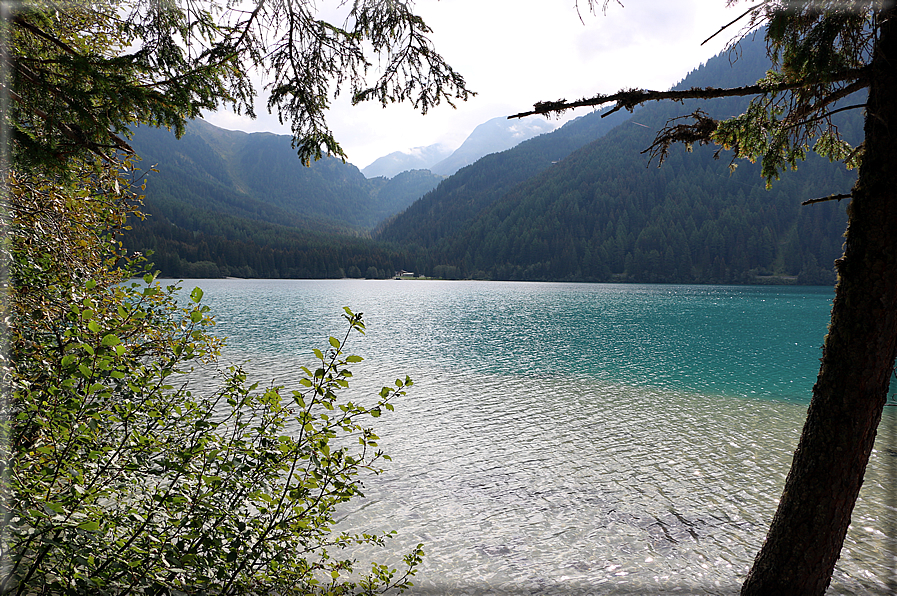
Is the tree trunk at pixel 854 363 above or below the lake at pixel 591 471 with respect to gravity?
above

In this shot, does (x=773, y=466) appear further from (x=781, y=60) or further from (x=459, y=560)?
(x=781, y=60)

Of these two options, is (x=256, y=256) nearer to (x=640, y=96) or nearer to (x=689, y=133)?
(x=689, y=133)

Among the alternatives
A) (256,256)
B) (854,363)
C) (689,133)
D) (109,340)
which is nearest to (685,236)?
(256,256)

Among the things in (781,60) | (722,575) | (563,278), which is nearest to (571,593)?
(722,575)

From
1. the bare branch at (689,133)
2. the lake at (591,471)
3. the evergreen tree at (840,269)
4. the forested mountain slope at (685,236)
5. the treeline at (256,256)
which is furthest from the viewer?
the forested mountain slope at (685,236)

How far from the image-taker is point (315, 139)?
582 cm

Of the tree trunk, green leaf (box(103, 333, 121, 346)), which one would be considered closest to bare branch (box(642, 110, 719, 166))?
the tree trunk

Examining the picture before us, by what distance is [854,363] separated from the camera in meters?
3.57

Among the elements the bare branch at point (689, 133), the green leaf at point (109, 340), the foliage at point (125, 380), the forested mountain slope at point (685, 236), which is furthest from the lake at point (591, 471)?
the forested mountain slope at point (685, 236)

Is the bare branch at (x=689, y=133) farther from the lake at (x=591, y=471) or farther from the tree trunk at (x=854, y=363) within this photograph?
the lake at (x=591, y=471)

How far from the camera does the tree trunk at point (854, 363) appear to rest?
11.3 ft

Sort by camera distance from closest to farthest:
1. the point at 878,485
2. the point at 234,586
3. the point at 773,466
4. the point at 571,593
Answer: the point at 234,586, the point at 571,593, the point at 878,485, the point at 773,466

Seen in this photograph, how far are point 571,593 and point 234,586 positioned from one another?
4357 millimetres

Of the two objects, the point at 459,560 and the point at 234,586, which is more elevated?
the point at 234,586
